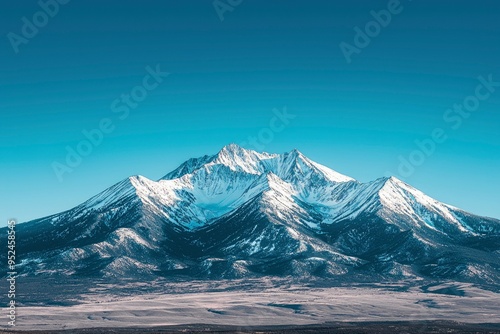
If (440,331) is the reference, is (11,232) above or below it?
above

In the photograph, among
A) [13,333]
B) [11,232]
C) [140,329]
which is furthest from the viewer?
[140,329]

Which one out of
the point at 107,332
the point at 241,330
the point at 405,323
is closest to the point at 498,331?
the point at 405,323

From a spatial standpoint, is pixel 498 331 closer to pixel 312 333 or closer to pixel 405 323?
pixel 405 323

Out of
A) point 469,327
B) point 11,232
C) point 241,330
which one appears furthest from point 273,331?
point 11,232

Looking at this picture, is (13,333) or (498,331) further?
(498,331)

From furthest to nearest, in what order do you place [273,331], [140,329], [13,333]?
[140,329] < [273,331] < [13,333]

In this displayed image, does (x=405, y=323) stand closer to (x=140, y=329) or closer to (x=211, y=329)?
(x=211, y=329)

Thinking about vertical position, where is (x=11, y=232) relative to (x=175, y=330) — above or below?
above

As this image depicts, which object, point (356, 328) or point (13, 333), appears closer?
point (13, 333)

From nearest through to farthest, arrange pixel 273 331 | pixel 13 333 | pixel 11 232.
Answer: pixel 11 232 < pixel 13 333 < pixel 273 331
